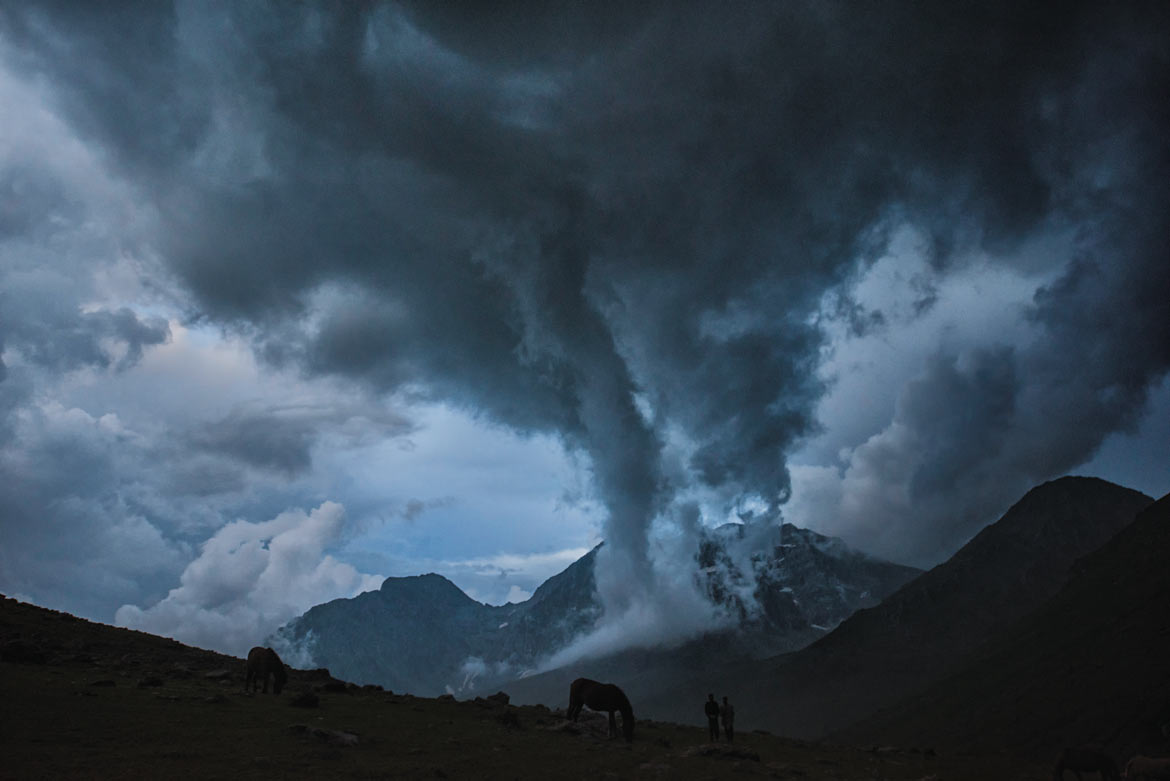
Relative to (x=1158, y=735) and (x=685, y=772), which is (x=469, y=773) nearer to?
(x=685, y=772)

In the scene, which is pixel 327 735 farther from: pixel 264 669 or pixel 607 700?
pixel 264 669

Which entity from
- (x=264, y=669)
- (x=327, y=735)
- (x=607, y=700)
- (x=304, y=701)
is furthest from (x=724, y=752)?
(x=264, y=669)

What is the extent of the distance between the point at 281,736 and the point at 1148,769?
4690 centimetres

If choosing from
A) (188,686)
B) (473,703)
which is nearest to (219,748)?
(188,686)

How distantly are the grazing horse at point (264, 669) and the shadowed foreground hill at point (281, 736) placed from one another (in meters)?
1.26

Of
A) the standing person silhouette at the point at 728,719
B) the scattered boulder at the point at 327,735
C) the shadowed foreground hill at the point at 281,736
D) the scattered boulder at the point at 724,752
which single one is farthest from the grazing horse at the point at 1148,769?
the scattered boulder at the point at 327,735

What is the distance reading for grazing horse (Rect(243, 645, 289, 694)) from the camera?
39.3m

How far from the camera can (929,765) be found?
48.7m

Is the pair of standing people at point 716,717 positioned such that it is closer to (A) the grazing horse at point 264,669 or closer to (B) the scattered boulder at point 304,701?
(B) the scattered boulder at point 304,701

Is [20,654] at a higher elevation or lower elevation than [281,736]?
higher

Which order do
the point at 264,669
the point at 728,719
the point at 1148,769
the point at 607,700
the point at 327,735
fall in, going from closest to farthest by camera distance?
1. the point at 327,735
2. the point at 607,700
3. the point at 1148,769
4. the point at 264,669
5. the point at 728,719

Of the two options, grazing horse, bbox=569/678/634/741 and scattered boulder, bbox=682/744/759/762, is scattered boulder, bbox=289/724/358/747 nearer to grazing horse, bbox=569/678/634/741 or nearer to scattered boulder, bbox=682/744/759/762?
grazing horse, bbox=569/678/634/741

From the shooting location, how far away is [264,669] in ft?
131

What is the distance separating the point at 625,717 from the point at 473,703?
50.7 feet
